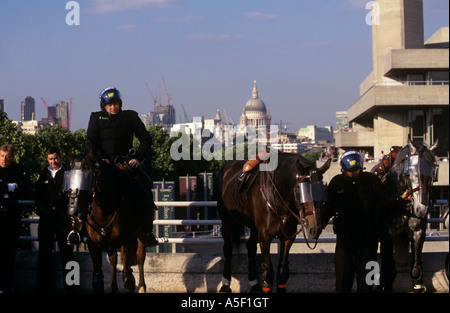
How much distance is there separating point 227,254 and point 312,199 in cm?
307

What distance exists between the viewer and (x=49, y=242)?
11.6 meters

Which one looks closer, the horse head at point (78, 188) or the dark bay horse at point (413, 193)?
the horse head at point (78, 188)

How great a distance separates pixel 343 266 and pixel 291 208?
144cm

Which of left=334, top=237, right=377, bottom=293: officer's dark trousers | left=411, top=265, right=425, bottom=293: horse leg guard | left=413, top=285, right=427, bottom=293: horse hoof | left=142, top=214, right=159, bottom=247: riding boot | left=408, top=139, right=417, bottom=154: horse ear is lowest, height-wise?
left=413, top=285, right=427, bottom=293: horse hoof

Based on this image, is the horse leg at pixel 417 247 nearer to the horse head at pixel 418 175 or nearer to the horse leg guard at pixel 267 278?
the horse head at pixel 418 175

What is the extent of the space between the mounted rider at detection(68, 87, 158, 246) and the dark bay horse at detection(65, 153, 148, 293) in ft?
0.63

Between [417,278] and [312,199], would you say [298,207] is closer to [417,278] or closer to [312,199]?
[312,199]

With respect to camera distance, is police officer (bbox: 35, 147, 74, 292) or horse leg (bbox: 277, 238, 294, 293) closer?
horse leg (bbox: 277, 238, 294, 293)

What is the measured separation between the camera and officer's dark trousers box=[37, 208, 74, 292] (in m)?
11.4

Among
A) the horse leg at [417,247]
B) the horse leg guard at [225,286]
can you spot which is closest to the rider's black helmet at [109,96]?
the horse leg guard at [225,286]

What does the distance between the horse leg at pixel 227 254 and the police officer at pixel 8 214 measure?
11.7 ft

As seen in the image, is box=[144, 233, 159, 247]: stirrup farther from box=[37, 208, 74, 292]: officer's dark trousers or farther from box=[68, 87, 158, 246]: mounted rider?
box=[37, 208, 74, 292]: officer's dark trousers

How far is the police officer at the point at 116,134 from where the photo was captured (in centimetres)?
1048

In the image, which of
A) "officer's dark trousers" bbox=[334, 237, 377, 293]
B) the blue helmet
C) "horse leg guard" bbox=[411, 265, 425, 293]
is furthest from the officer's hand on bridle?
"horse leg guard" bbox=[411, 265, 425, 293]
